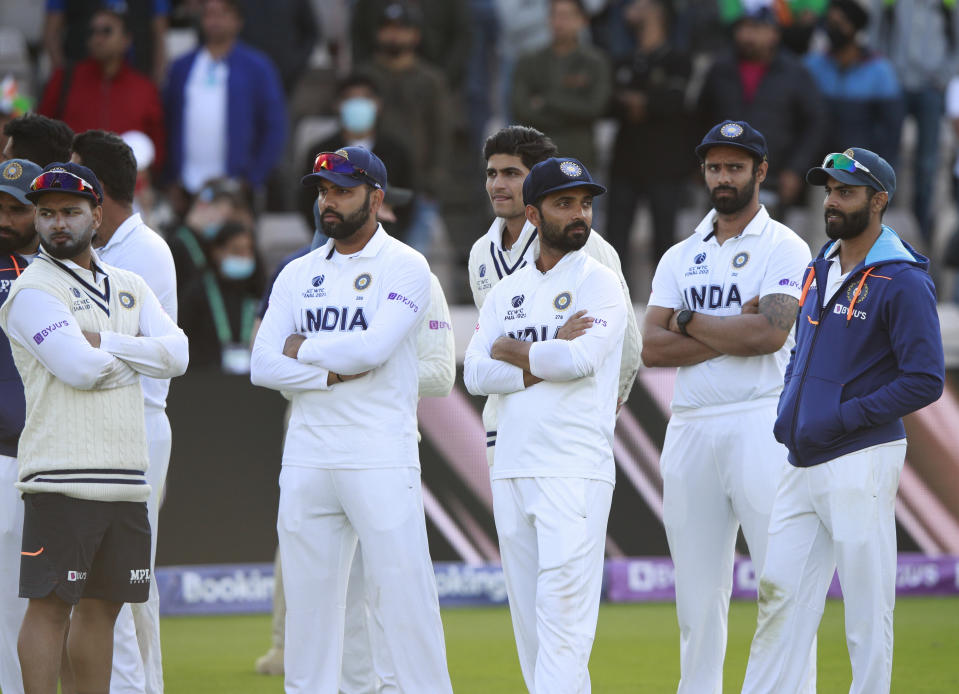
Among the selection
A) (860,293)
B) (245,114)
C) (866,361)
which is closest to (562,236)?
(860,293)

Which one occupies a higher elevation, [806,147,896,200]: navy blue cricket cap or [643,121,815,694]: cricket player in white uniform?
[806,147,896,200]: navy blue cricket cap

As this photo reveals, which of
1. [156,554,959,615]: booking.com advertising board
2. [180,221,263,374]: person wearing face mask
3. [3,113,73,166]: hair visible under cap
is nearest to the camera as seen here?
[3,113,73,166]: hair visible under cap

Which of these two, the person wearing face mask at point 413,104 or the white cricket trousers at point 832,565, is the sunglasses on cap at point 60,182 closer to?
the white cricket trousers at point 832,565

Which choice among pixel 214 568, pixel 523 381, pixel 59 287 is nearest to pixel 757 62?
pixel 214 568

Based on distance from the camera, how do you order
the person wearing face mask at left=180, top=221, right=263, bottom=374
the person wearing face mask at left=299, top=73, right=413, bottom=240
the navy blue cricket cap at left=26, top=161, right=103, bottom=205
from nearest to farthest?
the navy blue cricket cap at left=26, top=161, right=103, bottom=205
the person wearing face mask at left=180, top=221, right=263, bottom=374
the person wearing face mask at left=299, top=73, right=413, bottom=240

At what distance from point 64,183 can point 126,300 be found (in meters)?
0.56

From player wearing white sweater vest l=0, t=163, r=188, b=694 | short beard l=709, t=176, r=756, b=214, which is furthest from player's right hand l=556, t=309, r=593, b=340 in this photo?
player wearing white sweater vest l=0, t=163, r=188, b=694

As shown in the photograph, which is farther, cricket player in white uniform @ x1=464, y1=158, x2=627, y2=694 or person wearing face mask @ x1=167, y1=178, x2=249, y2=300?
person wearing face mask @ x1=167, y1=178, x2=249, y2=300

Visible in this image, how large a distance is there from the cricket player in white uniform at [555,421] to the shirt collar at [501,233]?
1.70ft

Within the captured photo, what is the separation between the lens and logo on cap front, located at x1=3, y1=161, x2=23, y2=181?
258 inches

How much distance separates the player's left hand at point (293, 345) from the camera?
21.5 feet

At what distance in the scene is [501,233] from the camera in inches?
289

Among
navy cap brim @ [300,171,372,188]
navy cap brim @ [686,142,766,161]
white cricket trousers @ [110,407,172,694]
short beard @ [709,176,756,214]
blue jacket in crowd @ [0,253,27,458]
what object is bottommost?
white cricket trousers @ [110,407,172,694]

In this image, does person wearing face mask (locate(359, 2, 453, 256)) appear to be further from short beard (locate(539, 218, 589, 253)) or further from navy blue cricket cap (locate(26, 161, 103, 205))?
navy blue cricket cap (locate(26, 161, 103, 205))
